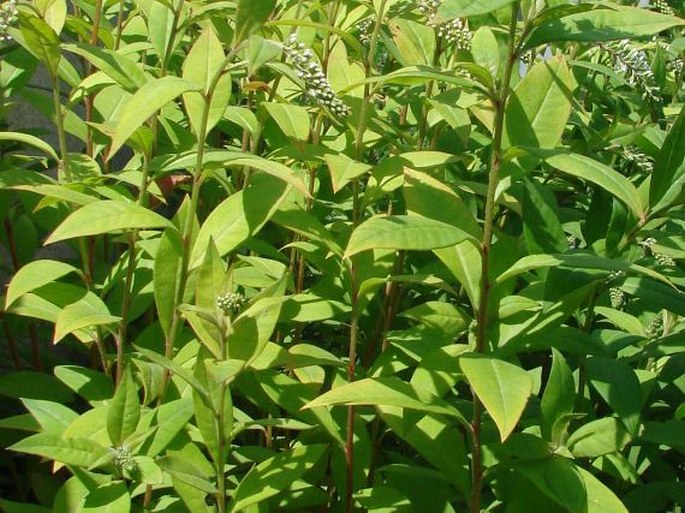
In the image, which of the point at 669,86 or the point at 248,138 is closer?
the point at 248,138

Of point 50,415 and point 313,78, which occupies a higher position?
point 313,78

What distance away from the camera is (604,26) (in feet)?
5.19

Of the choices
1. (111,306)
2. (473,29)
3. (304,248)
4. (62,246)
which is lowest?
(62,246)

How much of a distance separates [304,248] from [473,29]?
0.70 m

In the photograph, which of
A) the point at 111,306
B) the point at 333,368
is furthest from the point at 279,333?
the point at 111,306

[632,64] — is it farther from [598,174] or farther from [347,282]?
[347,282]

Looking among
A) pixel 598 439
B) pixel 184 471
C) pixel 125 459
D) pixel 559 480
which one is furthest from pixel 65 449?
pixel 598 439

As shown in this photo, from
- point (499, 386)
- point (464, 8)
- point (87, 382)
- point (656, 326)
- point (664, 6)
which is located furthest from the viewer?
point (664, 6)

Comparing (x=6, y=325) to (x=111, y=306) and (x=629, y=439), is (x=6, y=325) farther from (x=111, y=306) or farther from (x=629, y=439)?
(x=629, y=439)

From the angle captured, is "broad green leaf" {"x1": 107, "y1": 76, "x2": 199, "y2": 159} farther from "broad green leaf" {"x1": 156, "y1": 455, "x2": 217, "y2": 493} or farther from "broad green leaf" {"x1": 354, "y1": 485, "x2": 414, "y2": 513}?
"broad green leaf" {"x1": 354, "y1": 485, "x2": 414, "y2": 513}

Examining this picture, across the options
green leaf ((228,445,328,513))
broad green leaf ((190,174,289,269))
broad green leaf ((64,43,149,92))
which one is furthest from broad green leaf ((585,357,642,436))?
broad green leaf ((64,43,149,92))

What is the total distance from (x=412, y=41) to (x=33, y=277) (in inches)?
37.2

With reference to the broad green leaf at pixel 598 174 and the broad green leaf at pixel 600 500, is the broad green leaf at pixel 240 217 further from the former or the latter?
the broad green leaf at pixel 600 500

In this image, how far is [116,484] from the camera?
1.65 m
